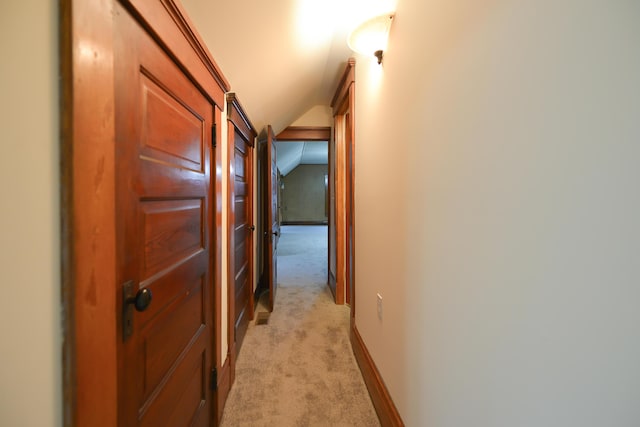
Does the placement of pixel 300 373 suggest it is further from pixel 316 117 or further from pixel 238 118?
pixel 316 117

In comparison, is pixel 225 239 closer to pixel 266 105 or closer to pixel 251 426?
pixel 251 426

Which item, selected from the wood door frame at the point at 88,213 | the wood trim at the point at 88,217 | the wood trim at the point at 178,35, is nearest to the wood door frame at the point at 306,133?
the wood trim at the point at 178,35

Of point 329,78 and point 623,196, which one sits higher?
point 329,78

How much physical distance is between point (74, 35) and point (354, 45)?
126 centimetres

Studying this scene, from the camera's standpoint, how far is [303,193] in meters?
12.0

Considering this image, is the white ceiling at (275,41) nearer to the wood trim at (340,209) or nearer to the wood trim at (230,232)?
the wood trim at (230,232)

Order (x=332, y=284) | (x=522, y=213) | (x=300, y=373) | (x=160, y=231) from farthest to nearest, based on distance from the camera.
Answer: (x=332, y=284), (x=300, y=373), (x=160, y=231), (x=522, y=213)

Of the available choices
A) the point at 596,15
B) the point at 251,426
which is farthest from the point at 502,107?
the point at 251,426

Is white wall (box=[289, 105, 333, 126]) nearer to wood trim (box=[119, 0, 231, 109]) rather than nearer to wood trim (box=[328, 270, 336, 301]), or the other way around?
wood trim (box=[328, 270, 336, 301])

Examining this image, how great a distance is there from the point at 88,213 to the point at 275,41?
1.48m

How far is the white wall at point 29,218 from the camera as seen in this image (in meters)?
0.43

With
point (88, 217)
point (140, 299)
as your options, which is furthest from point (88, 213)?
point (140, 299)

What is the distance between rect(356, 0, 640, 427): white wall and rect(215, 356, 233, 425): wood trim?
0.98 metres

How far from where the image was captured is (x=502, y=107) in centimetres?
62
